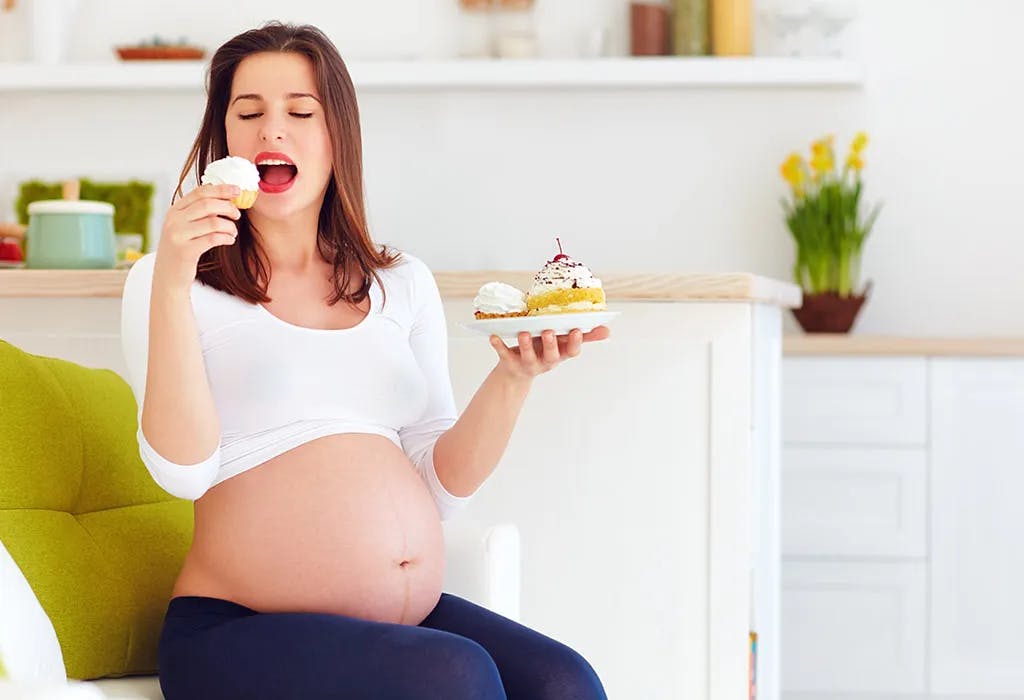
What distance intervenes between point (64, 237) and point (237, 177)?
0.81 m

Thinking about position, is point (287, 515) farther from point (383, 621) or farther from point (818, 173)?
point (818, 173)

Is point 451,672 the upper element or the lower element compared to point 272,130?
lower

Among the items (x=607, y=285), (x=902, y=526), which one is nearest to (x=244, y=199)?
(x=607, y=285)

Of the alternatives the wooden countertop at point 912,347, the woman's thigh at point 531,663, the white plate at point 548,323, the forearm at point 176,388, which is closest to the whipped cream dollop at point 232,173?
the forearm at point 176,388

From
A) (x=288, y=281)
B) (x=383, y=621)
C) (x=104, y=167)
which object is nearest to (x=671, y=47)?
(x=104, y=167)

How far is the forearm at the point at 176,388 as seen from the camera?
1.26 metres

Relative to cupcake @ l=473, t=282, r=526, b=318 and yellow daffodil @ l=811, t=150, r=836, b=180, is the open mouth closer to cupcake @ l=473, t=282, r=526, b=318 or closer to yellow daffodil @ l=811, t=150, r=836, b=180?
cupcake @ l=473, t=282, r=526, b=318

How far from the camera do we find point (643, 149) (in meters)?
3.75

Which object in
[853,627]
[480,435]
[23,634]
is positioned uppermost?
[480,435]

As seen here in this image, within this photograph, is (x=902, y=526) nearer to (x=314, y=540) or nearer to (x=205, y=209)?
(x=314, y=540)

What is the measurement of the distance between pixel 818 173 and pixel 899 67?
0.46m

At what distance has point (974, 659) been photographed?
310 cm

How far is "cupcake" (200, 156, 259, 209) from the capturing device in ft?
4.21

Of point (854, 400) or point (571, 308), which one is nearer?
point (571, 308)
